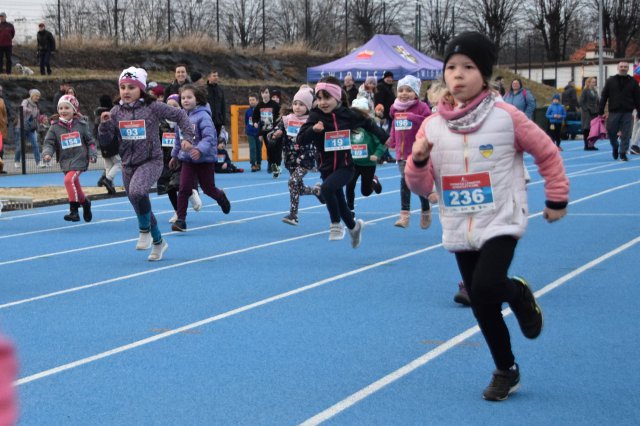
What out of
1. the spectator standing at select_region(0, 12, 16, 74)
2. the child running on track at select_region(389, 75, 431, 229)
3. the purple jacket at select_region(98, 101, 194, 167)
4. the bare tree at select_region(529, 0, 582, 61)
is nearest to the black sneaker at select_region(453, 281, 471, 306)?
the purple jacket at select_region(98, 101, 194, 167)

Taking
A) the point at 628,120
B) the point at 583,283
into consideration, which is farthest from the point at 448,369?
the point at 628,120

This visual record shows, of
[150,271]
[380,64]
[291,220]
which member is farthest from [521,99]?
[150,271]

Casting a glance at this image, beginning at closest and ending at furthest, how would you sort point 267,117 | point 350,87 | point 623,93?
point 623,93, point 350,87, point 267,117

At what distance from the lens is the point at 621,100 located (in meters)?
25.1

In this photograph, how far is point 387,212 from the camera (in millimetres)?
16141

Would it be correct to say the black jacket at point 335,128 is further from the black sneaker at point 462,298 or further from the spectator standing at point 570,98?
the spectator standing at point 570,98

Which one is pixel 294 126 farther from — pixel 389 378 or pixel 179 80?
pixel 389 378

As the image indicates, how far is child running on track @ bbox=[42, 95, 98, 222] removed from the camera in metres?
15.1

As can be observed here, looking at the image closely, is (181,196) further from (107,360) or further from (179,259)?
(107,360)

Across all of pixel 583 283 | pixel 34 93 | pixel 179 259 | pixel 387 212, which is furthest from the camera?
pixel 34 93

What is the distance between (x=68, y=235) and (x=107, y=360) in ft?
24.7

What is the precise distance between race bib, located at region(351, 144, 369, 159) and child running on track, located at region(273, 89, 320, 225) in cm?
111

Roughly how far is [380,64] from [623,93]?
13.6 meters

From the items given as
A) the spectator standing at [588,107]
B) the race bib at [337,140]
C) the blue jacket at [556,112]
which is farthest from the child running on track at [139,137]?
the spectator standing at [588,107]
